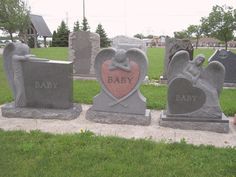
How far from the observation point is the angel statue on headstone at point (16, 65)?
662 cm

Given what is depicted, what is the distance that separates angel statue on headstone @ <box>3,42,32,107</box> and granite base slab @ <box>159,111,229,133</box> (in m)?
3.15

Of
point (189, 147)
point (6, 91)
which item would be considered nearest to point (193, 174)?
point (189, 147)

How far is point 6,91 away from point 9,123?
351 cm

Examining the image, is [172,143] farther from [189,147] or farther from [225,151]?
[225,151]

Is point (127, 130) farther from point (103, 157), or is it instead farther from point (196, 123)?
point (103, 157)

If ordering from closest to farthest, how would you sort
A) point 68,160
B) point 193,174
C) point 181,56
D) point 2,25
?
point 193,174 → point 68,160 → point 181,56 → point 2,25

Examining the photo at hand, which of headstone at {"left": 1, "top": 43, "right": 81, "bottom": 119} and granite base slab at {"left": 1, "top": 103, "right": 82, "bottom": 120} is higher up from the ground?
headstone at {"left": 1, "top": 43, "right": 81, "bottom": 119}

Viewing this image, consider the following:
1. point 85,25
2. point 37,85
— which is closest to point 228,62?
point 37,85

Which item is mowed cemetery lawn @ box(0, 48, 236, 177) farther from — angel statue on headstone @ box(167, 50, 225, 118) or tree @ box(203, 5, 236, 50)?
tree @ box(203, 5, 236, 50)

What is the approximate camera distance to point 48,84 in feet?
22.0

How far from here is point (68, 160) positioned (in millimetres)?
4480

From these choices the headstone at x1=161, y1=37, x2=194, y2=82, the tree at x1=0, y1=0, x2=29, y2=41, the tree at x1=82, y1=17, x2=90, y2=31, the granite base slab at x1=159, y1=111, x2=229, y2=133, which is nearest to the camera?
the granite base slab at x1=159, y1=111, x2=229, y2=133

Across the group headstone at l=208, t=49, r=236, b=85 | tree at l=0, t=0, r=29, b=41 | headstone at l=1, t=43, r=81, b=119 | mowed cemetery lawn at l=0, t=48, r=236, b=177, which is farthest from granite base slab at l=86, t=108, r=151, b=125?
tree at l=0, t=0, r=29, b=41

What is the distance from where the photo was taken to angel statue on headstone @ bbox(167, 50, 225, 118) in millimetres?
6148
